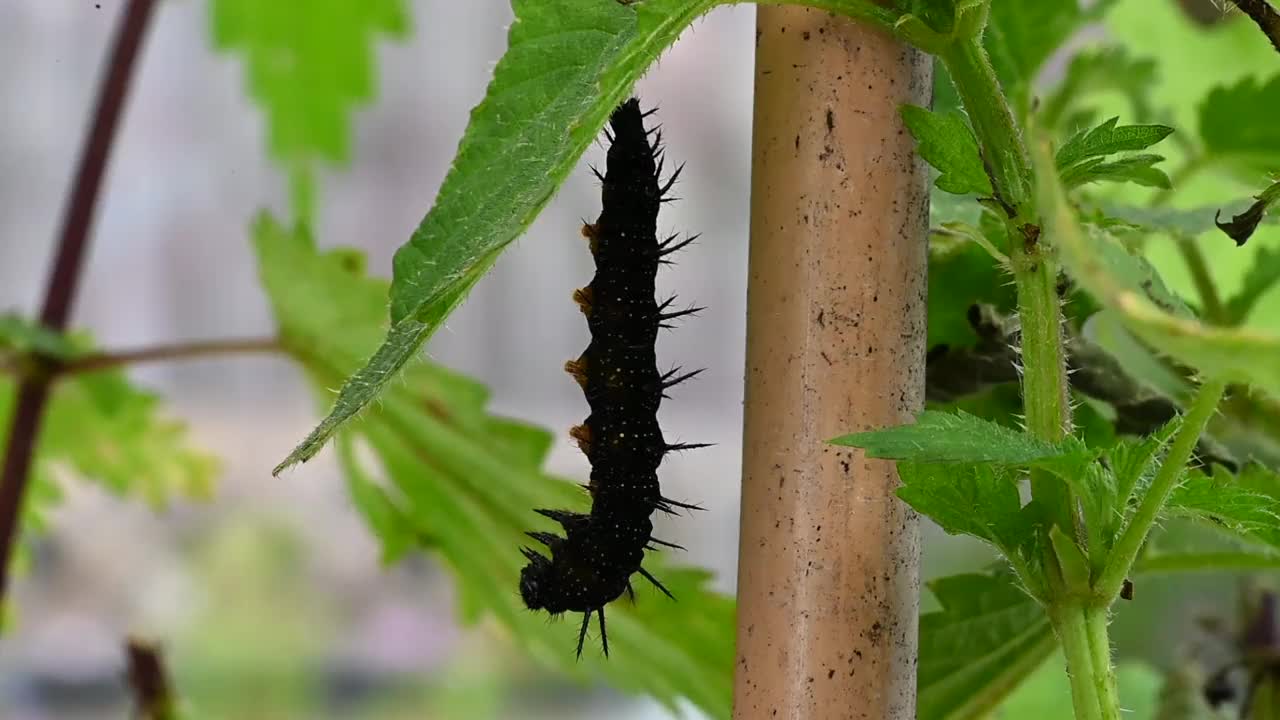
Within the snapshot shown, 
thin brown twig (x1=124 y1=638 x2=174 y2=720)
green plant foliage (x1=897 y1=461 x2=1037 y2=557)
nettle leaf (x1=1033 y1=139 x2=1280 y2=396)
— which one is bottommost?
thin brown twig (x1=124 y1=638 x2=174 y2=720)

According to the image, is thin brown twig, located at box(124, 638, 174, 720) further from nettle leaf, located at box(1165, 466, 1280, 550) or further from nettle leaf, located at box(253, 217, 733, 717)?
nettle leaf, located at box(1165, 466, 1280, 550)

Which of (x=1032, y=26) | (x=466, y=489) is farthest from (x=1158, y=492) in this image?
(x=466, y=489)

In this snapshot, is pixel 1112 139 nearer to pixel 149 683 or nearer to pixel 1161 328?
pixel 1161 328

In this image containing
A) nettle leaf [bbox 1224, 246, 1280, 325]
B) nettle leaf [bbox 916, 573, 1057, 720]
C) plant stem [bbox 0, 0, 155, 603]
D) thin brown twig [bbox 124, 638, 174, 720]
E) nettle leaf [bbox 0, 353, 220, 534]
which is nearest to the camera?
nettle leaf [bbox 916, 573, 1057, 720]

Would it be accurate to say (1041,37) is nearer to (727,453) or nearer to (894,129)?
(894,129)

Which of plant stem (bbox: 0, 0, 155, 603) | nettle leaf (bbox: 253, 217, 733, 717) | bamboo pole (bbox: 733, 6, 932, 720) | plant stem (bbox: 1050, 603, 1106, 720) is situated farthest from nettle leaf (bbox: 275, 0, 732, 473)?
plant stem (bbox: 0, 0, 155, 603)

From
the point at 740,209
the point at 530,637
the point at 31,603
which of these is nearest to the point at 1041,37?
the point at 530,637

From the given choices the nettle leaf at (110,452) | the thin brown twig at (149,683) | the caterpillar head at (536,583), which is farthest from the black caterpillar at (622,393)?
the nettle leaf at (110,452)
